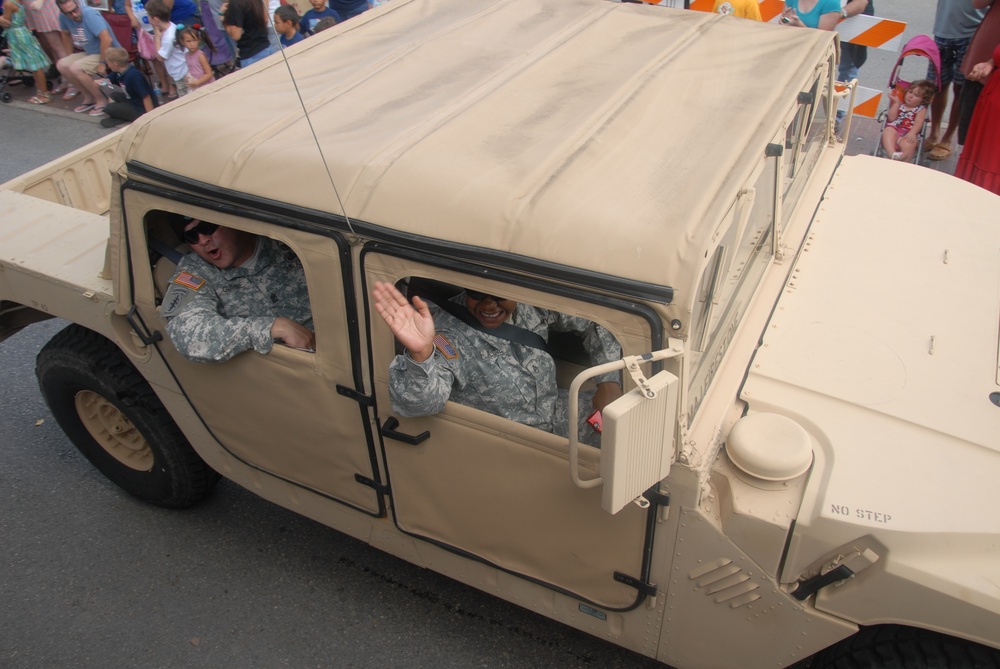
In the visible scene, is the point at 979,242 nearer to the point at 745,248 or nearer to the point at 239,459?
the point at 745,248

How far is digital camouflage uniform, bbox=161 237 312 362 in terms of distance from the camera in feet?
9.09

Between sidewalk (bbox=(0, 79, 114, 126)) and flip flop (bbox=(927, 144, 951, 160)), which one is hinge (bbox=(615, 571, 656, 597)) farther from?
sidewalk (bbox=(0, 79, 114, 126))

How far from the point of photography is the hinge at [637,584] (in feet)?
8.30

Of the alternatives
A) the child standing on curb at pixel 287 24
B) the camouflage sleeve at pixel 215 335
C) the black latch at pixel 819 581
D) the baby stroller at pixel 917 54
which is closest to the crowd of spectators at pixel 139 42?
the child standing on curb at pixel 287 24

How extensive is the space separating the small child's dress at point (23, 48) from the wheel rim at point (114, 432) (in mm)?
7020

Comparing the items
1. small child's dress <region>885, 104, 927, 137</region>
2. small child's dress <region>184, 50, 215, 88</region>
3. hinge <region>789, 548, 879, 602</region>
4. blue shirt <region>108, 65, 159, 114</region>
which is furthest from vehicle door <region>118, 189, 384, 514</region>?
blue shirt <region>108, 65, 159, 114</region>

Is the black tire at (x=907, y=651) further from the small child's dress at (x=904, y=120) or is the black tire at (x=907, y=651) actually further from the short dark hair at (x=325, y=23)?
the short dark hair at (x=325, y=23)

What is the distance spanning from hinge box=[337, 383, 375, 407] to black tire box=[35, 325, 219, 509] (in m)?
1.23

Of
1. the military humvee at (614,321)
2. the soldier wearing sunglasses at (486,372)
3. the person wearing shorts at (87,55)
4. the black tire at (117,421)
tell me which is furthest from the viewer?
the person wearing shorts at (87,55)

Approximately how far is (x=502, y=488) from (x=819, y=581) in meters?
0.95

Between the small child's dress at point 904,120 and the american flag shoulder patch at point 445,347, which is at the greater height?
the american flag shoulder patch at point 445,347

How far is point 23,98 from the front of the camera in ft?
30.5

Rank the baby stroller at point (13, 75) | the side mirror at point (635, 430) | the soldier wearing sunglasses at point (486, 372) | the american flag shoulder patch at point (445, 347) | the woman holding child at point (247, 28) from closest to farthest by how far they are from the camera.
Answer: the side mirror at point (635, 430) → the soldier wearing sunglasses at point (486, 372) → the american flag shoulder patch at point (445, 347) → the woman holding child at point (247, 28) → the baby stroller at point (13, 75)

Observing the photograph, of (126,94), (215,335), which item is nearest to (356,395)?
(215,335)
